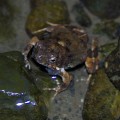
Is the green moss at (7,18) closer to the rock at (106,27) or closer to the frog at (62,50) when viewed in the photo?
the frog at (62,50)

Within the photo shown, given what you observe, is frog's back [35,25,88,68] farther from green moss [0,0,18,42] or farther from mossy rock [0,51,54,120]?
mossy rock [0,51,54,120]

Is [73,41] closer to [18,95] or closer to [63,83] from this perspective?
[63,83]

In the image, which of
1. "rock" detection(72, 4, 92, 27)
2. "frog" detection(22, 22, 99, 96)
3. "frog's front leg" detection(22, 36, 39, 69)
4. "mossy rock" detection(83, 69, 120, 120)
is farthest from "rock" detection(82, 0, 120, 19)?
"mossy rock" detection(83, 69, 120, 120)

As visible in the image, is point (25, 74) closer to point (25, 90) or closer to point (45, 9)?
point (25, 90)

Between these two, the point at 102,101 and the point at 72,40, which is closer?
the point at 102,101

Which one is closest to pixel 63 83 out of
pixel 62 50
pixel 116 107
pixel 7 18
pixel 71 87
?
pixel 71 87

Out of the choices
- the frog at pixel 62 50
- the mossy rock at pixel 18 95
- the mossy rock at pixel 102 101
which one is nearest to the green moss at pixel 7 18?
the frog at pixel 62 50
